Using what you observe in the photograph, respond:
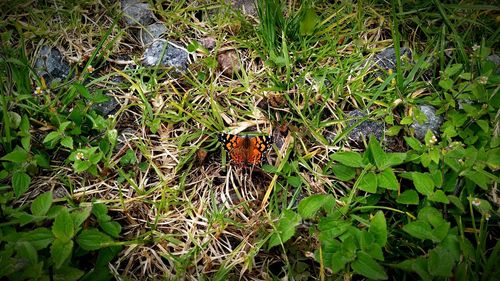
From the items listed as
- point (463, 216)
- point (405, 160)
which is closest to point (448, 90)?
point (405, 160)

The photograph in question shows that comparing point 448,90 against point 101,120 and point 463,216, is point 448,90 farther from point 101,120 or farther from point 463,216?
point 101,120

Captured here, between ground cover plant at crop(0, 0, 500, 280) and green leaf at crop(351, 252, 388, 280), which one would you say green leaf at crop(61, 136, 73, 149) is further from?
green leaf at crop(351, 252, 388, 280)

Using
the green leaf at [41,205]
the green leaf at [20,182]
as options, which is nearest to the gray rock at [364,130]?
the green leaf at [41,205]

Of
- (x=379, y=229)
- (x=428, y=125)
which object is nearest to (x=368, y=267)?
(x=379, y=229)

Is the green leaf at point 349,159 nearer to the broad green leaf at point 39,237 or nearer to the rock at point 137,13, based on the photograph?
the broad green leaf at point 39,237

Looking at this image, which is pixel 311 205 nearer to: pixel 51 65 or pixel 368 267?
pixel 368 267

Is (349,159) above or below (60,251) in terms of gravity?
above

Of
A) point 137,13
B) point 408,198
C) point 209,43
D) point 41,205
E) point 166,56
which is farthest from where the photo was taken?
point 137,13
